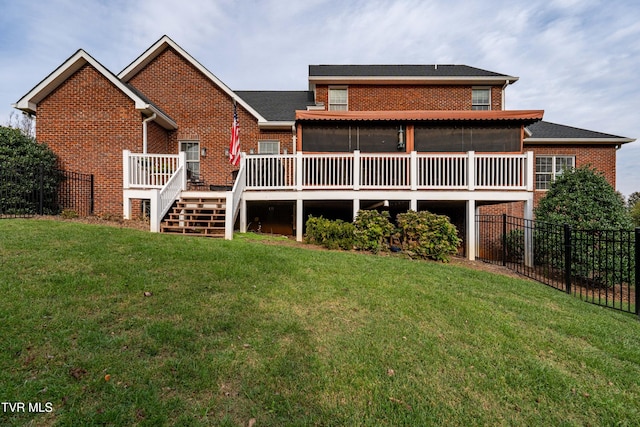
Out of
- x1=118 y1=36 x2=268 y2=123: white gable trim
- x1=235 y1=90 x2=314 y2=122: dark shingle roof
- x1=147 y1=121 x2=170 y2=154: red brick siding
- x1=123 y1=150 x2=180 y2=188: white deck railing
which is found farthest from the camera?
x1=235 y1=90 x2=314 y2=122: dark shingle roof

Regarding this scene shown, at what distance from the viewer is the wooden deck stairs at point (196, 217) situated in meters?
8.47

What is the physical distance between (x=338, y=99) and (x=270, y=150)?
4.58m

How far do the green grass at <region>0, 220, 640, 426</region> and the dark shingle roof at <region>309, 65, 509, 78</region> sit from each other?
41.1 ft

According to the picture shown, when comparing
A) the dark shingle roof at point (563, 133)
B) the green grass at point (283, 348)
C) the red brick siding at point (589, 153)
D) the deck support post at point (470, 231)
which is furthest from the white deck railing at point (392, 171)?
the dark shingle roof at point (563, 133)

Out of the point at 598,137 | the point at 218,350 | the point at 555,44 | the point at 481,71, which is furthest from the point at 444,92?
the point at 218,350

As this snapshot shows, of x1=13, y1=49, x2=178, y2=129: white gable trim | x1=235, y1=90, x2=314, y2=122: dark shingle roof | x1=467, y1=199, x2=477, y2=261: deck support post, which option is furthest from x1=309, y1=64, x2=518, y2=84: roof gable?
x1=467, y1=199, x2=477, y2=261: deck support post

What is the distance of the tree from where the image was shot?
29.4 ft

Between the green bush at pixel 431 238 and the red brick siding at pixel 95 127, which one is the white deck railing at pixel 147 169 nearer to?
the red brick siding at pixel 95 127

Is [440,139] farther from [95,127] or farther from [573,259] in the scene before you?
[95,127]

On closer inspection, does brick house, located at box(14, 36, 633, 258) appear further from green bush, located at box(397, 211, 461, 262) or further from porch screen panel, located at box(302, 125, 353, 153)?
green bush, located at box(397, 211, 461, 262)

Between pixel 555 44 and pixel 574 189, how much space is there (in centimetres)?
964

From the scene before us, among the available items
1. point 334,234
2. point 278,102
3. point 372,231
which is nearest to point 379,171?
point 372,231

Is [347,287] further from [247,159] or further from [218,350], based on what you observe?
[247,159]

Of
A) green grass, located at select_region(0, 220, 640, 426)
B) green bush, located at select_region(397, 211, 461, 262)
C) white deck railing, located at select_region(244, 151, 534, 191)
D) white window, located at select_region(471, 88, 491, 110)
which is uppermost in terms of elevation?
white window, located at select_region(471, 88, 491, 110)
